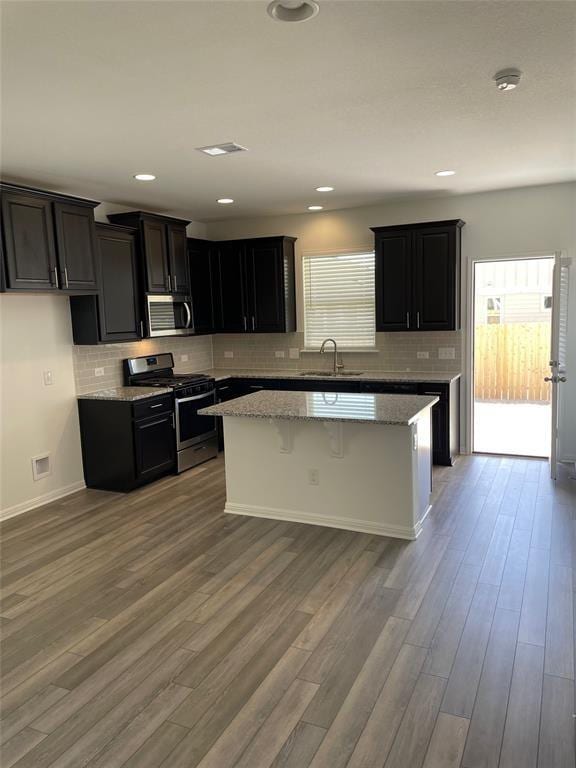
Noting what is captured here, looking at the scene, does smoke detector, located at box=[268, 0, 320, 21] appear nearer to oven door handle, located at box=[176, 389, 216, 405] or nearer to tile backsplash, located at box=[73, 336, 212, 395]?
tile backsplash, located at box=[73, 336, 212, 395]

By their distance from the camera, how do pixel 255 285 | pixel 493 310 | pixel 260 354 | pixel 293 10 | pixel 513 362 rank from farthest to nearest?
1. pixel 493 310
2. pixel 513 362
3. pixel 260 354
4. pixel 255 285
5. pixel 293 10

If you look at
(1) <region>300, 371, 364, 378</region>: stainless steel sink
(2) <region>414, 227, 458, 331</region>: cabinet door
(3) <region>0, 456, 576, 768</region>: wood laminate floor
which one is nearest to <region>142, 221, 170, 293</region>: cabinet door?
(1) <region>300, 371, 364, 378</region>: stainless steel sink

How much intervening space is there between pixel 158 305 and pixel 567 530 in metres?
4.23

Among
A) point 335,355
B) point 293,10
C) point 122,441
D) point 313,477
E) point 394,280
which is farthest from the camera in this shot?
point 335,355

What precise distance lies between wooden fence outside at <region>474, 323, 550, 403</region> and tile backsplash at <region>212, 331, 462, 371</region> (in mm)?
2577

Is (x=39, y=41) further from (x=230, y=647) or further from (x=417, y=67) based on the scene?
(x=230, y=647)

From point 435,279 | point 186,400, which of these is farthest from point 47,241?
point 435,279

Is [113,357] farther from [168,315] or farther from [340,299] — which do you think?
[340,299]

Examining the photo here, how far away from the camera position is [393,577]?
11.1 feet

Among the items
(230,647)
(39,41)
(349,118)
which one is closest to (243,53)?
(39,41)

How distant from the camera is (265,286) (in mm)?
6598

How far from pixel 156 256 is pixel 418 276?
269cm

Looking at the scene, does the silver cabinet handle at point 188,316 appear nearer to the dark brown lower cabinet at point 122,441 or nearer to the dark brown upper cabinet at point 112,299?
the dark brown upper cabinet at point 112,299

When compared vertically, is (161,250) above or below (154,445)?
above
